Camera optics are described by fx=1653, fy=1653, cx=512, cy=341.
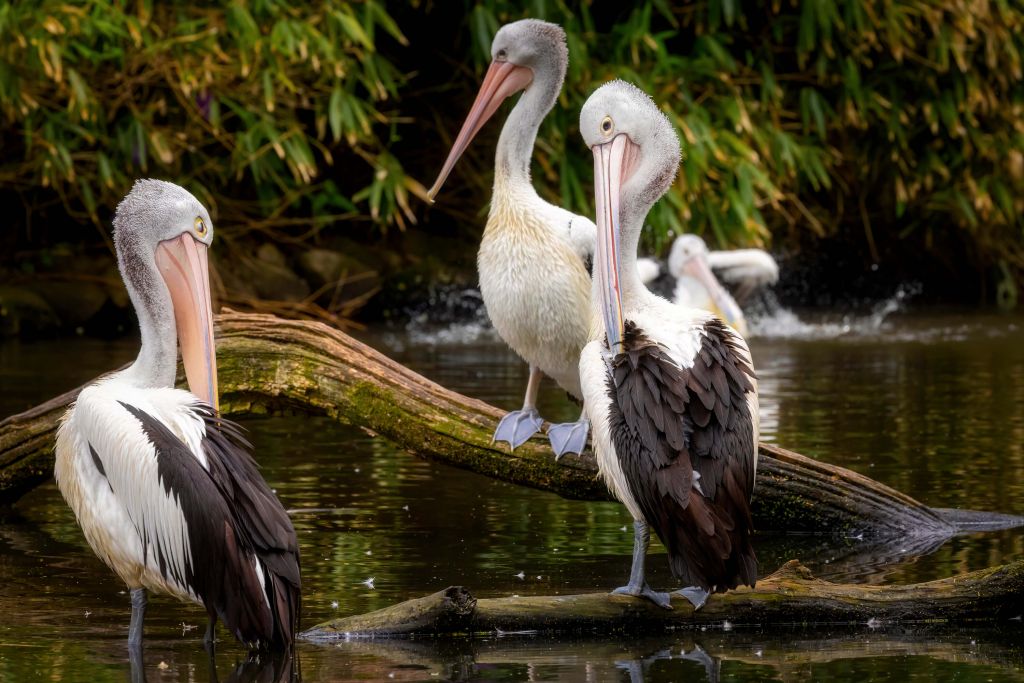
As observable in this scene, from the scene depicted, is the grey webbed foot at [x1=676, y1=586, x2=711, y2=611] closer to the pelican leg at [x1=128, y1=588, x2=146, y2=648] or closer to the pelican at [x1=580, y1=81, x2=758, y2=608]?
the pelican at [x1=580, y1=81, x2=758, y2=608]

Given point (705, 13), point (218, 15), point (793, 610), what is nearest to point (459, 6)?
point (705, 13)

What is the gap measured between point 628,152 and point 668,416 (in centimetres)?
107

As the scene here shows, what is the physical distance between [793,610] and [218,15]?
25.6 ft

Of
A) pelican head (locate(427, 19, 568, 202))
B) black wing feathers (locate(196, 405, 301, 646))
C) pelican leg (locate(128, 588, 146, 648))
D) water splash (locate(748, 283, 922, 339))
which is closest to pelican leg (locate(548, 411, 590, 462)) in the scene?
pelican head (locate(427, 19, 568, 202))

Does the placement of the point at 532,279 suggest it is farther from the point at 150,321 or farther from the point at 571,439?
the point at 150,321

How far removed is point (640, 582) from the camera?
4.11 m

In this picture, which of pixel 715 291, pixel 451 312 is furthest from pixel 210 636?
pixel 451 312

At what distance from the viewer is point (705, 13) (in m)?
12.6

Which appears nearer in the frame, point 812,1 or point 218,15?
point 218,15

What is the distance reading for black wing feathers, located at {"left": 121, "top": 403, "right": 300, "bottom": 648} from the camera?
366 cm

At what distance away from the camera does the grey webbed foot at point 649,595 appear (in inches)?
160

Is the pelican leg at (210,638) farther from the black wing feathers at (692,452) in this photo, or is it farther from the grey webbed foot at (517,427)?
the grey webbed foot at (517,427)

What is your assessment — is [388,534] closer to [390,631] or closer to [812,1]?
[390,631]

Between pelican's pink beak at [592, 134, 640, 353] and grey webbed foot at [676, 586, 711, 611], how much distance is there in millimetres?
639
